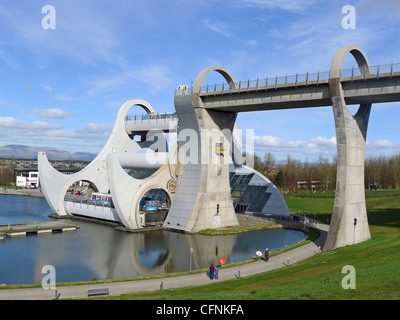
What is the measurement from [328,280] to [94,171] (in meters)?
47.1

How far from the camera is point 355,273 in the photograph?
78.9 ft

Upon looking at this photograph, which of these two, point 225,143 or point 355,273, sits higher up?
point 225,143

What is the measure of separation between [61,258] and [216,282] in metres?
14.9

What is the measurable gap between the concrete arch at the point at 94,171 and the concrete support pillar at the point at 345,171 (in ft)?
121

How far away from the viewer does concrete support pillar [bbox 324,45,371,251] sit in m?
36.0

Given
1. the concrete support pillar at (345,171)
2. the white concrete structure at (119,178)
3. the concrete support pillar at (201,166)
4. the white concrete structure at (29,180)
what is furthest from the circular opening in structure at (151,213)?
the white concrete structure at (29,180)

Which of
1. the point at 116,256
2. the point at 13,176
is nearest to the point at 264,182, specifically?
the point at 116,256

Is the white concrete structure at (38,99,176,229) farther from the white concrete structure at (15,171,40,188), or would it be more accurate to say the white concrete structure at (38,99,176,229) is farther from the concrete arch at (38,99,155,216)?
the white concrete structure at (15,171,40,188)

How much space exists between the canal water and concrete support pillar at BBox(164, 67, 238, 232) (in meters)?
3.18

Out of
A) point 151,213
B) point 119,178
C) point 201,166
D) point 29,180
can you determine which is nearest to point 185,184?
point 201,166

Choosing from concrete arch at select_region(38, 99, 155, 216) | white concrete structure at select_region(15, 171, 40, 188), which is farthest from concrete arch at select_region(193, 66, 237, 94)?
white concrete structure at select_region(15, 171, 40, 188)

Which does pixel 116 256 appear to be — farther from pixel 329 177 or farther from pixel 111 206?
pixel 329 177
